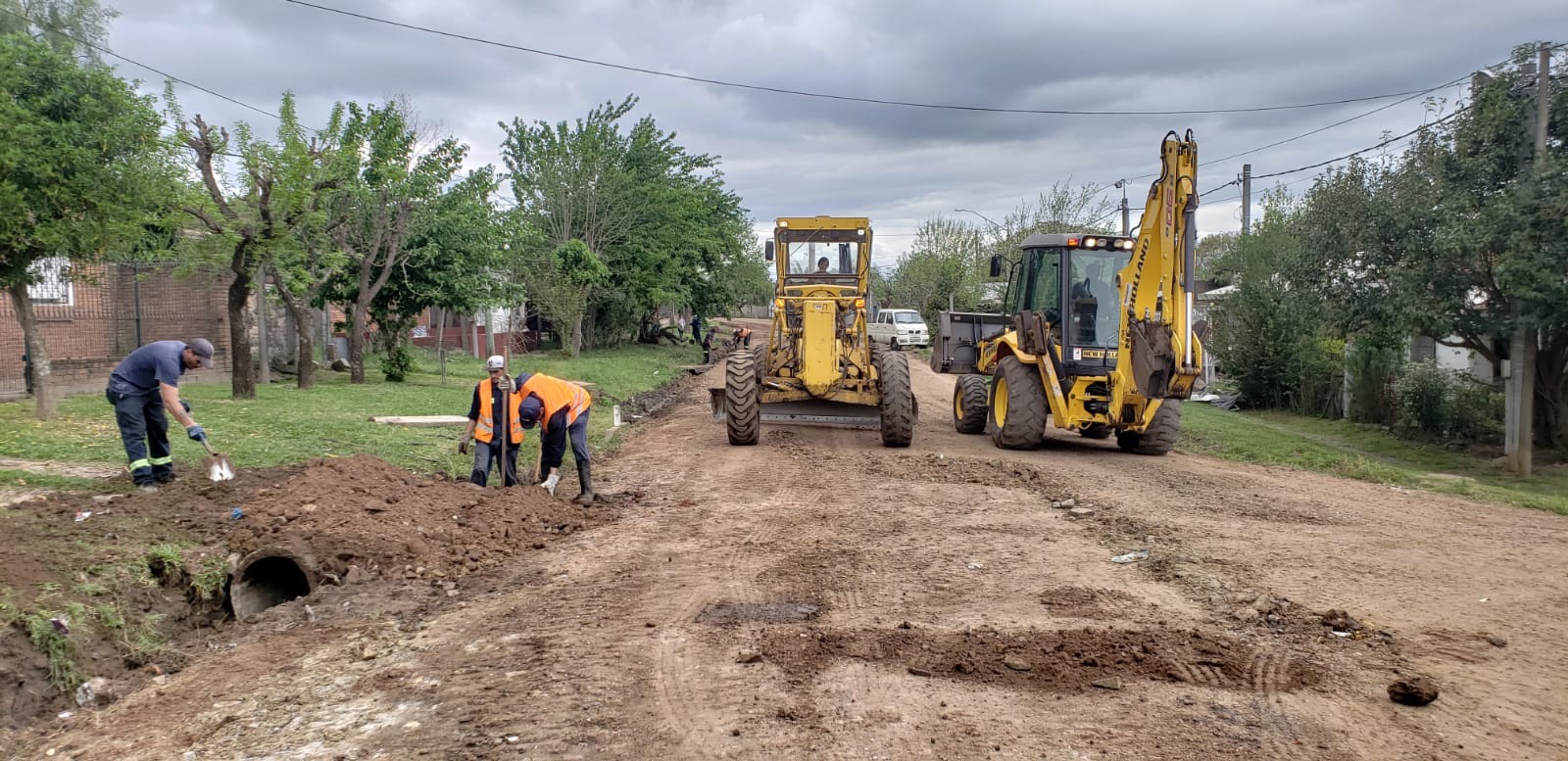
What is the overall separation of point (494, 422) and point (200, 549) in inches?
106

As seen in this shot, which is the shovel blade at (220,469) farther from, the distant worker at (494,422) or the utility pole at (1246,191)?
the utility pole at (1246,191)

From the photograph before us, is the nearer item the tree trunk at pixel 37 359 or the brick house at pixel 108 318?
the tree trunk at pixel 37 359

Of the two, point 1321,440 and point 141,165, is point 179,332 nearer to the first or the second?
point 141,165

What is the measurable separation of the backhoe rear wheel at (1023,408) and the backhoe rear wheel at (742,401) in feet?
10.8

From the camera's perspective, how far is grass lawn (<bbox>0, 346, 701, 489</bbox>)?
397 inches

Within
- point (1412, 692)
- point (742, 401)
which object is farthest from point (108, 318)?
point (1412, 692)

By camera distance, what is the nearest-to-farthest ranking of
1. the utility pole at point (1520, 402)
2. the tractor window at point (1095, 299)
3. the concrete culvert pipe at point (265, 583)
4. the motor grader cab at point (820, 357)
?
the concrete culvert pipe at point (265, 583) → the tractor window at point (1095, 299) → the motor grader cab at point (820, 357) → the utility pole at point (1520, 402)

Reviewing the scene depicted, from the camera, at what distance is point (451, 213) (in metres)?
20.9

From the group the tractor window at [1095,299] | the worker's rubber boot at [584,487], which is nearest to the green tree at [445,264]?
the worker's rubber boot at [584,487]

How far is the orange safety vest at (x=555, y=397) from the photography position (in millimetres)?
9242

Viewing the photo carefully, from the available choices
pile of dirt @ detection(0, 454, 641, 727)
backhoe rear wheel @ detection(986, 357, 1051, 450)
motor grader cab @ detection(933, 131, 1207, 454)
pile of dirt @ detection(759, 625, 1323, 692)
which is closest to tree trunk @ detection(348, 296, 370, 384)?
pile of dirt @ detection(0, 454, 641, 727)

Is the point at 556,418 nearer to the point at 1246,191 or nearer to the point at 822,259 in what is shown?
the point at 822,259

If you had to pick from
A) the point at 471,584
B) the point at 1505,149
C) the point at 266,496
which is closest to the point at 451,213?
the point at 266,496

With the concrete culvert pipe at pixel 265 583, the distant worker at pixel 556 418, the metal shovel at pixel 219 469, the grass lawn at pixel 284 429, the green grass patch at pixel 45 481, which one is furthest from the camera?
the grass lawn at pixel 284 429
